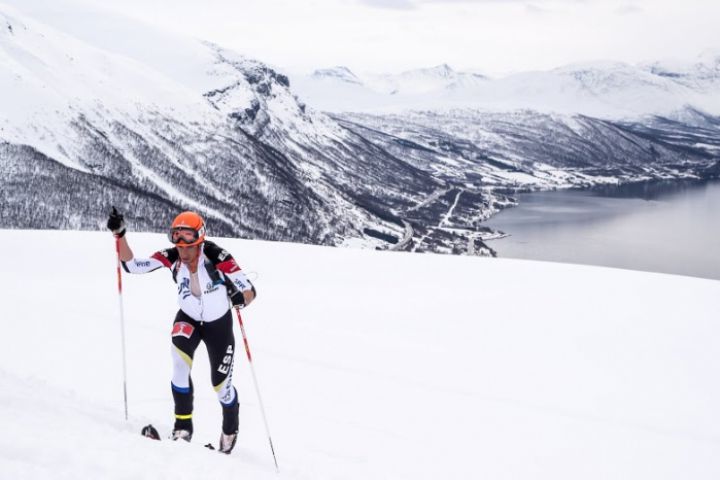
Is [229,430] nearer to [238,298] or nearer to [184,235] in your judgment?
[238,298]

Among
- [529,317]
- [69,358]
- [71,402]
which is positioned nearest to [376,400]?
[71,402]

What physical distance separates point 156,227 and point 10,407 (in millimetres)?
135836

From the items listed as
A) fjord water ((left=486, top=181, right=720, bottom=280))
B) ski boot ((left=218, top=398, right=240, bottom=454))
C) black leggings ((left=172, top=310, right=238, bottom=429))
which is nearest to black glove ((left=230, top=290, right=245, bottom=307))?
black leggings ((left=172, top=310, right=238, bottom=429))

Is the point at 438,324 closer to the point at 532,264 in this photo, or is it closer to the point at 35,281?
the point at 532,264

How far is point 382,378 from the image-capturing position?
1034 cm

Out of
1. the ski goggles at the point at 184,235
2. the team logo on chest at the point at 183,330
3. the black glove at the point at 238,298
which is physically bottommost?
the team logo on chest at the point at 183,330

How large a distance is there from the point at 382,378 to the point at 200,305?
4.50 m

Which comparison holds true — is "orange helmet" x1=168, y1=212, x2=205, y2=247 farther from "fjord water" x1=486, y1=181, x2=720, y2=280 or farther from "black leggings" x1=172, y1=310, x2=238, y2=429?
"fjord water" x1=486, y1=181, x2=720, y2=280

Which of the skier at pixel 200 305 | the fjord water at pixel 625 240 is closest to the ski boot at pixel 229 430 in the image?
the skier at pixel 200 305

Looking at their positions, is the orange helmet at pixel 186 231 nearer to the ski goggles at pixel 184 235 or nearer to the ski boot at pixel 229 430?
the ski goggles at pixel 184 235

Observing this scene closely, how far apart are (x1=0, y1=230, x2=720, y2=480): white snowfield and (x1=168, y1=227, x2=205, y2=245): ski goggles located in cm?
212

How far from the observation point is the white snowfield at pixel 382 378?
21.3 feet

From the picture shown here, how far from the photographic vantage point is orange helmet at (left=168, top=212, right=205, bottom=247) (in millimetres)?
6527

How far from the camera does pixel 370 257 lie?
65.9 feet
